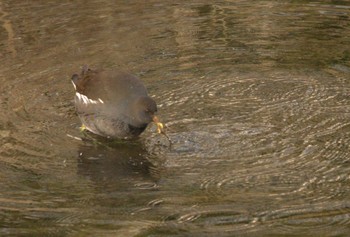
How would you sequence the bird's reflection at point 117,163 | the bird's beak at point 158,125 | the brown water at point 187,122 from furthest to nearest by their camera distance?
the bird's beak at point 158,125 < the bird's reflection at point 117,163 < the brown water at point 187,122

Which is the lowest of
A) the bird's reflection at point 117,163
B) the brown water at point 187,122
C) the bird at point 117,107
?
the bird's reflection at point 117,163

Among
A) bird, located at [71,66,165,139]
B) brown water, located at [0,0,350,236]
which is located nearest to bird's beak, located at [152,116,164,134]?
bird, located at [71,66,165,139]

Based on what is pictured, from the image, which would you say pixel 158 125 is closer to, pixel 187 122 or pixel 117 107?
pixel 117 107

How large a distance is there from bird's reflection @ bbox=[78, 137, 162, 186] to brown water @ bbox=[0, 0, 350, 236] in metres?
0.02

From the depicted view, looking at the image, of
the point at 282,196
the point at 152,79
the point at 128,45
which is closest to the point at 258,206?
the point at 282,196

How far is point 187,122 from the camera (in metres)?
7.64

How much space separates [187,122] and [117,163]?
0.90 m

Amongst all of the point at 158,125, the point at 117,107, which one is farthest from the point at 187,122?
the point at 117,107

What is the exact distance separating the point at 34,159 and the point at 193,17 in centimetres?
431

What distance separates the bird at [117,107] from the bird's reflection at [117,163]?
12 centimetres

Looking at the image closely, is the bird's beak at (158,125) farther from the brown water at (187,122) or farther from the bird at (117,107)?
the brown water at (187,122)

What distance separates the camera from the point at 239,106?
7.99 m

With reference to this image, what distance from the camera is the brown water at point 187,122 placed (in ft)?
19.4

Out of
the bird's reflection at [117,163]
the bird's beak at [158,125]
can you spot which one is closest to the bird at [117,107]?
the bird's beak at [158,125]
